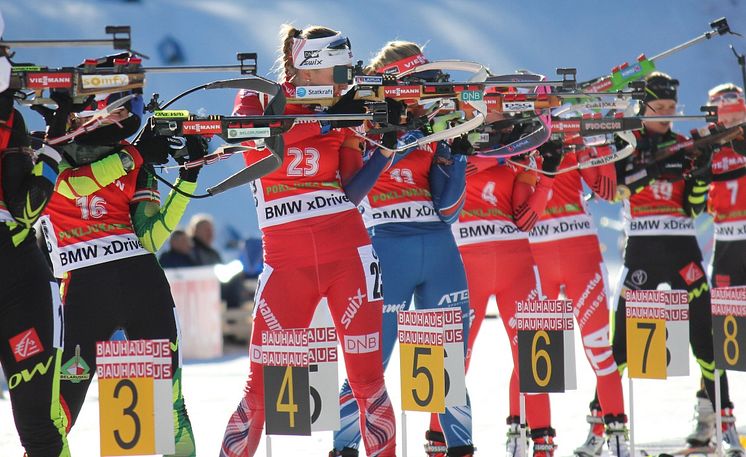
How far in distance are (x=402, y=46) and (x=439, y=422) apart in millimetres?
1714

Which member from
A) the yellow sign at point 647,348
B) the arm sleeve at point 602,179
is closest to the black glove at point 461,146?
the yellow sign at point 647,348

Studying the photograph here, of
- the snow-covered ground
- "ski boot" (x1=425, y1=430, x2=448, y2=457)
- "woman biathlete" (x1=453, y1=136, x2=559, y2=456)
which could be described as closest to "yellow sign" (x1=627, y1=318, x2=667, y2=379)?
"woman biathlete" (x1=453, y1=136, x2=559, y2=456)

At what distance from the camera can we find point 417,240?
16.8 ft

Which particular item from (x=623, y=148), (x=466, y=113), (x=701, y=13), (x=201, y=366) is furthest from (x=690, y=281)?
(x=701, y=13)

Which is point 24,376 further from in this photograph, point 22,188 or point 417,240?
point 417,240

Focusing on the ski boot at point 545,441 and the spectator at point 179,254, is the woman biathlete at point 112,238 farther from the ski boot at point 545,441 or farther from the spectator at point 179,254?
the spectator at point 179,254

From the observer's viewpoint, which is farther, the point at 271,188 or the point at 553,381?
the point at 553,381

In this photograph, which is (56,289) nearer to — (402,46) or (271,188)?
(271,188)

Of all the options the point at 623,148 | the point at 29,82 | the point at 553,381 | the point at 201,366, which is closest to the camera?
Result: the point at 29,82

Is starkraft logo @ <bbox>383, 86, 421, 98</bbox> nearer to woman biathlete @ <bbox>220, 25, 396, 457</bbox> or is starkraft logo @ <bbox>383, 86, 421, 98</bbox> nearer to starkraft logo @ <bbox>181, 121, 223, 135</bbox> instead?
woman biathlete @ <bbox>220, 25, 396, 457</bbox>

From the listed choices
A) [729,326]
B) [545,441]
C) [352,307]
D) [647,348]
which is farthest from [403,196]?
[729,326]

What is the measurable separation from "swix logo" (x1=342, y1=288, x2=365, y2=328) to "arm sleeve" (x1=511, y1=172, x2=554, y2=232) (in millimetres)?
1437

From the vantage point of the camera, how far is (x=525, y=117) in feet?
17.7

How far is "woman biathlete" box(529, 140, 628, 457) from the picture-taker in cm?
578
